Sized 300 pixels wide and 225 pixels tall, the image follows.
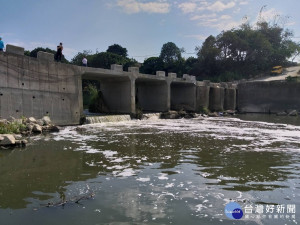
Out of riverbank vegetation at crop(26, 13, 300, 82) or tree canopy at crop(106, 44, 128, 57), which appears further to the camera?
tree canopy at crop(106, 44, 128, 57)

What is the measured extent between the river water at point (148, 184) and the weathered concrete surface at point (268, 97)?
2471 cm

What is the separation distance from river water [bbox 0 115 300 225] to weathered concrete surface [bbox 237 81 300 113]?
81.1 feet

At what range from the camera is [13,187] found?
216 inches

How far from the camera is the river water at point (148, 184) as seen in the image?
4.27 meters

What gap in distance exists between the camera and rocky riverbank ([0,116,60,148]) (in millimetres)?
9664

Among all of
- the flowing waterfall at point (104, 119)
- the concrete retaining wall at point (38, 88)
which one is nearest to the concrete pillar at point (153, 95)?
the flowing waterfall at point (104, 119)

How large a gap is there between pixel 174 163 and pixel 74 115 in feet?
36.8

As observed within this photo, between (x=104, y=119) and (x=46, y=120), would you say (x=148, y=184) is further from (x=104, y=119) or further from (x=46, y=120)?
(x=104, y=119)

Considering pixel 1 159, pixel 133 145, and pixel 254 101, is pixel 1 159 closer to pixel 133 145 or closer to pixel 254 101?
pixel 133 145

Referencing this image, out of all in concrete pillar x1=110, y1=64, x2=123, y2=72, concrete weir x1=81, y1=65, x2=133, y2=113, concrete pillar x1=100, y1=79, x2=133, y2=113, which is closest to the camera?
concrete pillar x1=110, y1=64, x2=123, y2=72

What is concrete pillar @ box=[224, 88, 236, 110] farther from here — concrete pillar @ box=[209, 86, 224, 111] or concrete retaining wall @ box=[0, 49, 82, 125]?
concrete retaining wall @ box=[0, 49, 82, 125]

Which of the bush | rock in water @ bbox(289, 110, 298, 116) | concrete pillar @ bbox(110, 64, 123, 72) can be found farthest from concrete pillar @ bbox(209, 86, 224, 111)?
concrete pillar @ bbox(110, 64, 123, 72)

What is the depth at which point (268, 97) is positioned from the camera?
32.9m

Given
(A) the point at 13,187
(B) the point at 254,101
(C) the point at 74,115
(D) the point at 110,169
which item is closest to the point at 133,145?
(D) the point at 110,169
